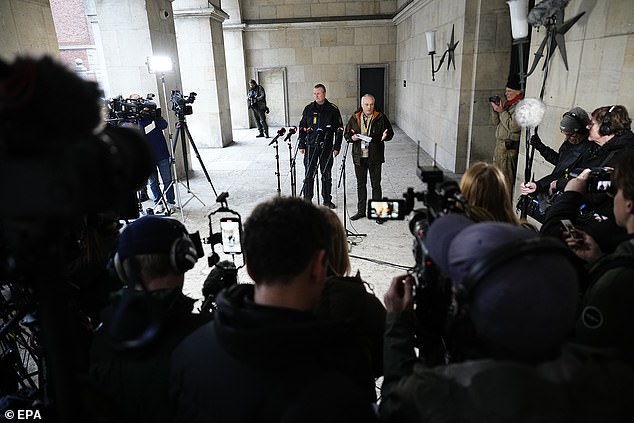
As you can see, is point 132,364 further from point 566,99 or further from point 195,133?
point 195,133

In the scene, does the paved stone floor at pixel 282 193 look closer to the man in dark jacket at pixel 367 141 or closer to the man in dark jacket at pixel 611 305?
the man in dark jacket at pixel 367 141

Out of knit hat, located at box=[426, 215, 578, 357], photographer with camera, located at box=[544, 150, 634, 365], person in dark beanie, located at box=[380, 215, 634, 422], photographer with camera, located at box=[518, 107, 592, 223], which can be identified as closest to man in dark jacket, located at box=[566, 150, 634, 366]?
photographer with camera, located at box=[544, 150, 634, 365]

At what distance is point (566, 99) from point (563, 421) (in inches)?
181

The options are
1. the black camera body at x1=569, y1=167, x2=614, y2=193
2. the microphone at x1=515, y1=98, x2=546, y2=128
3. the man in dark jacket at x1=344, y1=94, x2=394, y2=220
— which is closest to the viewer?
the black camera body at x1=569, y1=167, x2=614, y2=193

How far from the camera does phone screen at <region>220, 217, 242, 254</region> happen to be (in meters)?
2.14

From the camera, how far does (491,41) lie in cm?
692

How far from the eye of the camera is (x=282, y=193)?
24.4 ft

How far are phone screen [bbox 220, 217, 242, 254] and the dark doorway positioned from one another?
577 inches

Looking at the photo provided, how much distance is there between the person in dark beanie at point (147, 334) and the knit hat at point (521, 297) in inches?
34.0

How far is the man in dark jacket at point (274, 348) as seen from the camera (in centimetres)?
92

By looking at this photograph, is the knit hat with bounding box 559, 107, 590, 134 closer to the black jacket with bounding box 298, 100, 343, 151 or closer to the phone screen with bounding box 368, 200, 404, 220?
the phone screen with bounding box 368, 200, 404, 220

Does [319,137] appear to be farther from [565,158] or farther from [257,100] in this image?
[257,100]

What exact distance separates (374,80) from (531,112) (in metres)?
11.6

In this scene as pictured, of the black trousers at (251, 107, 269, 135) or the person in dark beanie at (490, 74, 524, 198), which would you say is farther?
the black trousers at (251, 107, 269, 135)
